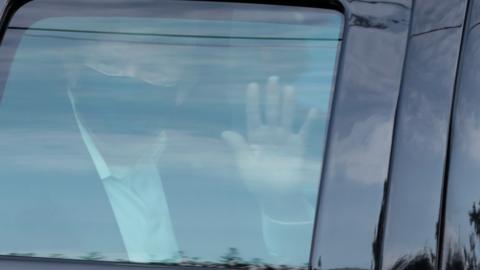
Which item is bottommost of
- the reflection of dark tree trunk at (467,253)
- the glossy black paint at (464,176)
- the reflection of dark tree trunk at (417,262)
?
the reflection of dark tree trunk at (417,262)

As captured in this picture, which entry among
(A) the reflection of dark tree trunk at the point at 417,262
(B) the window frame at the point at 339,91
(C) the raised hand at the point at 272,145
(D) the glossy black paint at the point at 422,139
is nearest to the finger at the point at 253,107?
(C) the raised hand at the point at 272,145

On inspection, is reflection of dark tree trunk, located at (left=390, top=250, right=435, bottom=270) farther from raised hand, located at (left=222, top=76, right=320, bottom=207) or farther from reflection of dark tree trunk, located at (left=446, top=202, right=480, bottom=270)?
raised hand, located at (left=222, top=76, right=320, bottom=207)

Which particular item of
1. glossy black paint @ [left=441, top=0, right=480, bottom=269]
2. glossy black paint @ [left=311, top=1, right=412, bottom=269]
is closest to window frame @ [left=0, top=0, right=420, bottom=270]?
glossy black paint @ [left=311, top=1, right=412, bottom=269]

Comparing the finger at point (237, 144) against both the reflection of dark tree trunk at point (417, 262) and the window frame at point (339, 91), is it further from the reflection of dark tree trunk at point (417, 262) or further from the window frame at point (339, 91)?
the reflection of dark tree trunk at point (417, 262)

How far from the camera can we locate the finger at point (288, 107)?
1.79 meters

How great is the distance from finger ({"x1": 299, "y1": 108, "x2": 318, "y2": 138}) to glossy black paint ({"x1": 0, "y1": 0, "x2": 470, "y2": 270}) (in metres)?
0.06

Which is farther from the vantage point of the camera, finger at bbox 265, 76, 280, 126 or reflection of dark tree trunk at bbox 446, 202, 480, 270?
finger at bbox 265, 76, 280, 126

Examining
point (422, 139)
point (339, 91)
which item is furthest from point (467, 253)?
point (339, 91)

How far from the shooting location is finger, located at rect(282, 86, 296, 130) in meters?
1.79

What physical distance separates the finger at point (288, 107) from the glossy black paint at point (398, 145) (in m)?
0.10

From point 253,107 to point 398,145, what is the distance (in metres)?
0.28

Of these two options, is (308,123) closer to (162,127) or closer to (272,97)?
(272,97)

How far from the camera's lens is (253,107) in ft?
5.91

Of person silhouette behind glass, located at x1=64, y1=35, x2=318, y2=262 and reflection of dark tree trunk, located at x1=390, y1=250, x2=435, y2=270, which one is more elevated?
person silhouette behind glass, located at x1=64, y1=35, x2=318, y2=262
